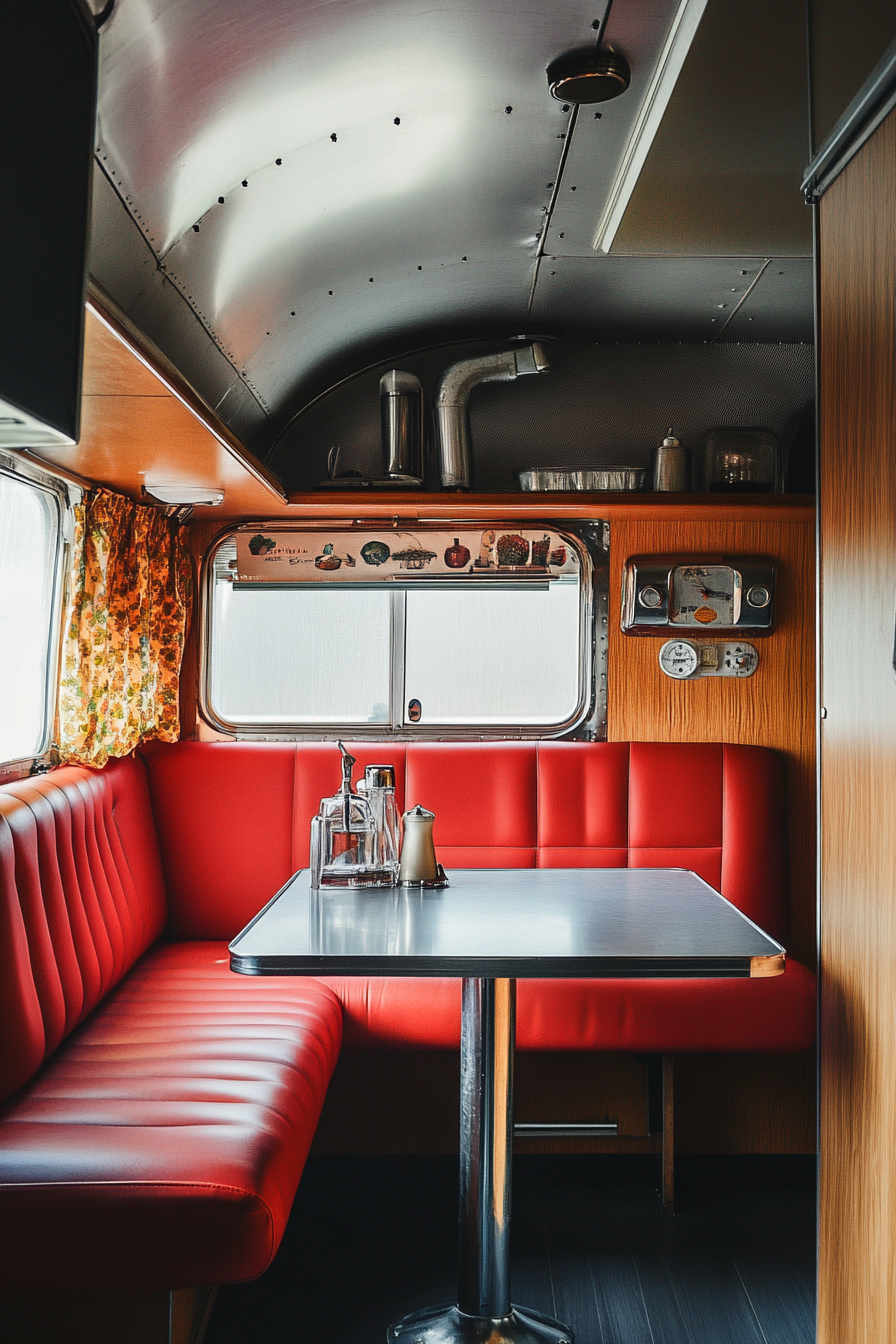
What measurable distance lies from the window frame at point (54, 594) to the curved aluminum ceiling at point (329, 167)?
1.89 ft

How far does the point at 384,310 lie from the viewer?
3422 millimetres

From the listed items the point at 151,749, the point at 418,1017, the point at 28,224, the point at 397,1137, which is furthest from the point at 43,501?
the point at 397,1137

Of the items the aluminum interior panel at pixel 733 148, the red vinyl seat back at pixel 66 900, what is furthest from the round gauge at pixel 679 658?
the red vinyl seat back at pixel 66 900

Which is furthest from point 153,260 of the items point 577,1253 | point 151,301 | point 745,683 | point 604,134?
point 577,1253

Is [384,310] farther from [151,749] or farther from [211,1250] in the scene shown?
[211,1250]

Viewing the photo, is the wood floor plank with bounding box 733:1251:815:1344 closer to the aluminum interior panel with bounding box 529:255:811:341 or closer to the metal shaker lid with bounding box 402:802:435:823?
the metal shaker lid with bounding box 402:802:435:823

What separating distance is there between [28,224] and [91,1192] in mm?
1564

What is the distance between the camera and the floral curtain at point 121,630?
3.14m

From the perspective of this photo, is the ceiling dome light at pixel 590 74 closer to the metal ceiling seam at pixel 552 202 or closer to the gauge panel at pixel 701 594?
the metal ceiling seam at pixel 552 202

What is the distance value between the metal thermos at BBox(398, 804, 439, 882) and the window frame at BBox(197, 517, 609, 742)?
3.79 feet

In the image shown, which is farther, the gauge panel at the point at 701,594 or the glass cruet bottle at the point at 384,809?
the gauge panel at the point at 701,594

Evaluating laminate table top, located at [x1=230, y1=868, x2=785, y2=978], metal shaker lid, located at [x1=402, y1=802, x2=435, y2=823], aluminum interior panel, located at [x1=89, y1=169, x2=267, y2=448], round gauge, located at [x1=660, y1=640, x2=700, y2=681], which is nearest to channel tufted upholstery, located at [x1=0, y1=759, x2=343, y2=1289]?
laminate table top, located at [x1=230, y1=868, x2=785, y2=978]

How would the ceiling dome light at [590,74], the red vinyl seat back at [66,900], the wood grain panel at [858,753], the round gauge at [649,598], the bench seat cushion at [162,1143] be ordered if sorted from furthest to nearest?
1. the round gauge at [649,598]
2. the red vinyl seat back at [66,900]
3. the ceiling dome light at [590,74]
4. the bench seat cushion at [162,1143]
5. the wood grain panel at [858,753]

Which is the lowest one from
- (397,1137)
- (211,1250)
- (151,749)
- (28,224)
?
(397,1137)
